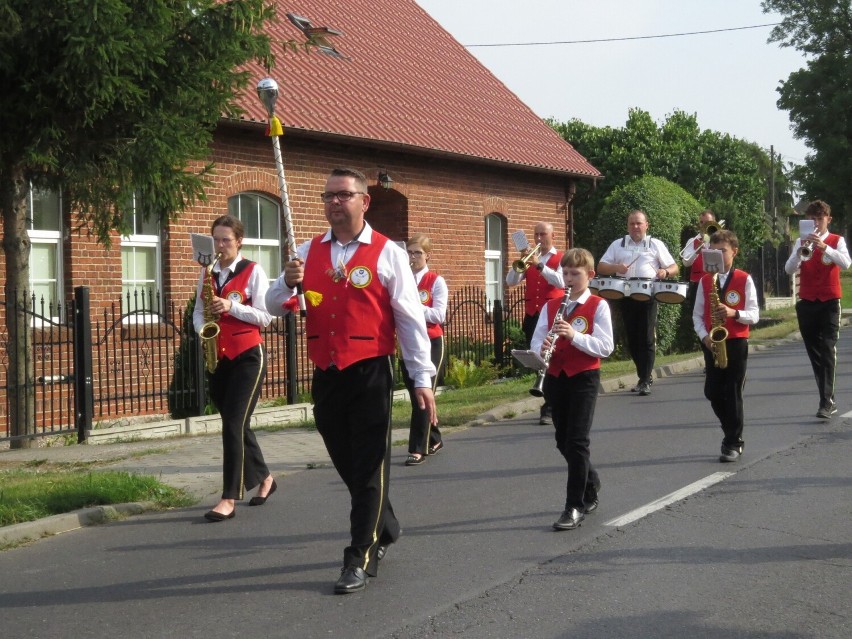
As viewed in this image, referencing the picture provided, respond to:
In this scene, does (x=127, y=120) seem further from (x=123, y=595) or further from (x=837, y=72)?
(x=837, y=72)

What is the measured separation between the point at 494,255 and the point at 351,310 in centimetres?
1695

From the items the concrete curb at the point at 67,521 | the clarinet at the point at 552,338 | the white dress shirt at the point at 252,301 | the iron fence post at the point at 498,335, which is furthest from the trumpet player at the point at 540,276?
the iron fence post at the point at 498,335

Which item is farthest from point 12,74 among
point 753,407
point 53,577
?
point 753,407

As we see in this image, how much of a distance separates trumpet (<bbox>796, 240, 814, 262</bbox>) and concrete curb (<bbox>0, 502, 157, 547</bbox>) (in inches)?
254

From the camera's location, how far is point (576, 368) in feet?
24.5

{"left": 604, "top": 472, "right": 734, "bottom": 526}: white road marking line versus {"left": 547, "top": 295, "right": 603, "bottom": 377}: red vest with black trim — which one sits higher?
{"left": 547, "top": 295, "right": 603, "bottom": 377}: red vest with black trim

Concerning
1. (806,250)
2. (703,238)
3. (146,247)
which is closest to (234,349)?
(806,250)

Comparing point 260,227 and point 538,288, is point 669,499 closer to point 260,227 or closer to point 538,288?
point 538,288

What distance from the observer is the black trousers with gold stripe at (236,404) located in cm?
792

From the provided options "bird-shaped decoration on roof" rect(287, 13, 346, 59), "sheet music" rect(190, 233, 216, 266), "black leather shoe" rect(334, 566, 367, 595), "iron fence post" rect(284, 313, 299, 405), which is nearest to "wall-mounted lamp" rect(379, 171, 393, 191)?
"bird-shaped decoration on roof" rect(287, 13, 346, 59)

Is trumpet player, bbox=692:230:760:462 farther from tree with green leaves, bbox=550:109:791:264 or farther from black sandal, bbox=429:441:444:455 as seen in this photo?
tree with green leaves, bbox=550:109:791:264

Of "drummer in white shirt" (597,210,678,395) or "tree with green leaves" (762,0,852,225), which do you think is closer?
"drummer in white shirt" (597,210,678,395)

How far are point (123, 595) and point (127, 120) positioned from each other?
Answer: 6.33 m

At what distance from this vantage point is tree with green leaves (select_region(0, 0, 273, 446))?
10.1 m
